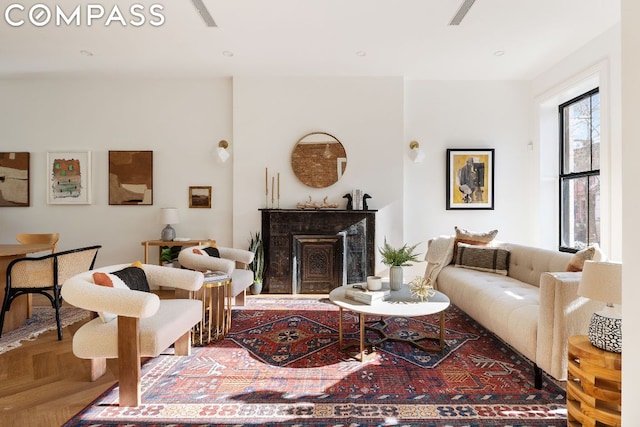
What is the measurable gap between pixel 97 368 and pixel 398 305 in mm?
2183

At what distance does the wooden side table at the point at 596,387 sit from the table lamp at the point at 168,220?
471 centimetres

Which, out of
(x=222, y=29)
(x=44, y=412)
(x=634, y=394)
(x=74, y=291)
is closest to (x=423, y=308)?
(x=634, y=394)

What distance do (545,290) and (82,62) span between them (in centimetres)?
573

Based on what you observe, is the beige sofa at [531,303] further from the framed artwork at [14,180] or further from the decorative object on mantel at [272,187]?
the framed artwork at [14,180]

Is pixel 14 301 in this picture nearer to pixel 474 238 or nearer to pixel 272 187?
pixel 272 187

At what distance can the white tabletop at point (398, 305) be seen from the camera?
8.90ft

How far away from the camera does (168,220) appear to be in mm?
5152

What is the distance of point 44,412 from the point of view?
216 cm

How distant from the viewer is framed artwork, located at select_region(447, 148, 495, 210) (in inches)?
219

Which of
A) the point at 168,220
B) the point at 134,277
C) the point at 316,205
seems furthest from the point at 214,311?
the point at 316,205

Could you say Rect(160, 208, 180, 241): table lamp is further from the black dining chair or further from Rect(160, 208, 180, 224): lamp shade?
the black dining chair

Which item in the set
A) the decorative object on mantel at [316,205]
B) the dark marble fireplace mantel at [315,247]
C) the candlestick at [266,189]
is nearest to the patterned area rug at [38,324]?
the dark marble fireplace mantel at [315,247]

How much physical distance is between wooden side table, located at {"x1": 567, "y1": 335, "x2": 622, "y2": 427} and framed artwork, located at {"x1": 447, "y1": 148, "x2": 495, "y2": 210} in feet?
12.6

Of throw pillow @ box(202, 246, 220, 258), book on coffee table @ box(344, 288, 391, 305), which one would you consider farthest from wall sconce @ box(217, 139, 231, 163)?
book on coffee table @ box(344, 288, 391, 305)
